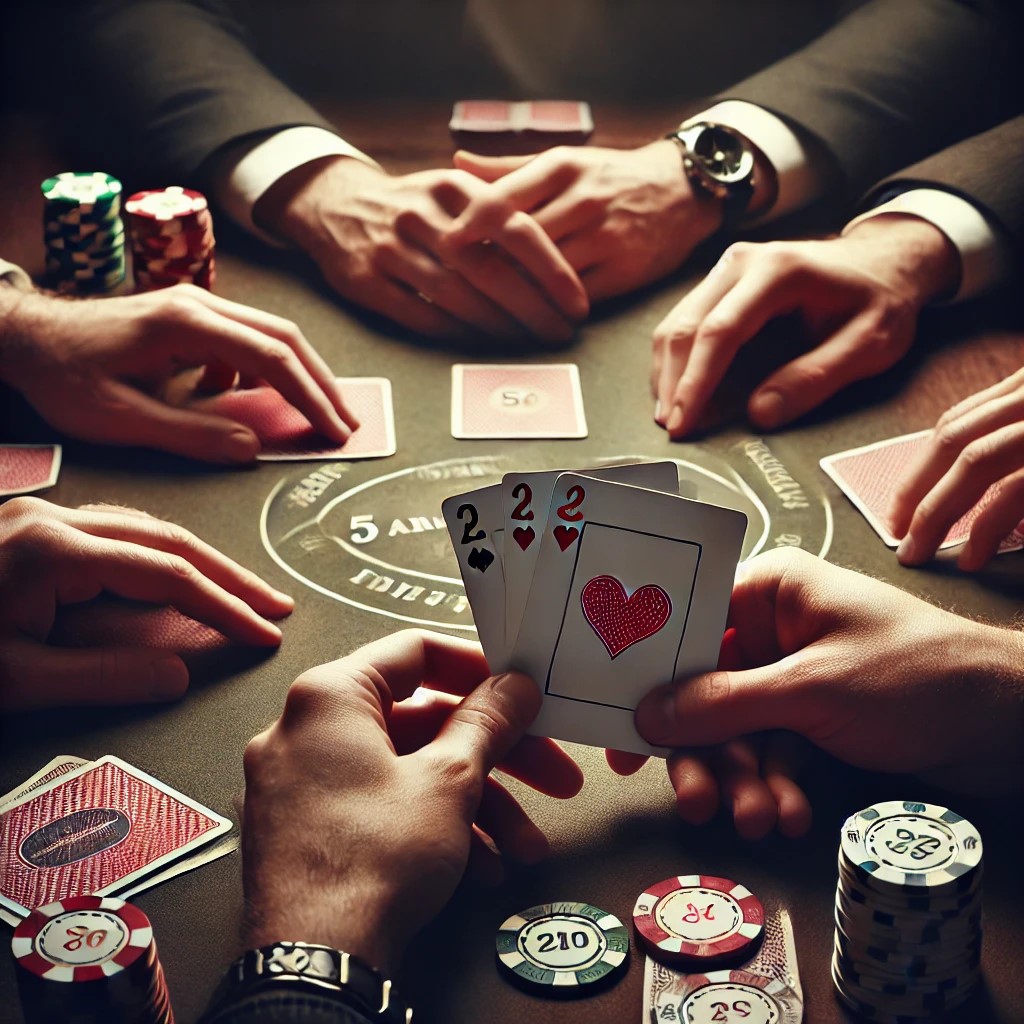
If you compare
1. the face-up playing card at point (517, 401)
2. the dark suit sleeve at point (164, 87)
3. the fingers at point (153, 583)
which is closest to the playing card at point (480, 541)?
the fingers at point (153, 583)

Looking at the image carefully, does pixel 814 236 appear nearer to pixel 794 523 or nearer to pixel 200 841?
pixel 794 523

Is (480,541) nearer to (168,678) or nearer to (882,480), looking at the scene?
(168,678)

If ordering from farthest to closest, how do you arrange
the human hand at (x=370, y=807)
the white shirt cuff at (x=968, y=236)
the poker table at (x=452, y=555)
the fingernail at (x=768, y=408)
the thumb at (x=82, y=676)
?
the white shirt cuff at (x=968, y=236), the fingernail at (x=768, y=408), the thumb at (x=82, y=676), the poker table at (x=452, y=555), the human hand at (x=370, y=807)

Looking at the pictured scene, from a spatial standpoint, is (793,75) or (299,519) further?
(793,75)

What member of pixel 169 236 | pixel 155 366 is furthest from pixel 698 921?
pixel 169 236

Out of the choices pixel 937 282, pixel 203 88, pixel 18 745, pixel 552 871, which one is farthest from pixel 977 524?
pixel 203 88

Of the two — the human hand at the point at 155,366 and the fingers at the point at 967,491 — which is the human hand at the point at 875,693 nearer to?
the fingers at the point at 967,491
